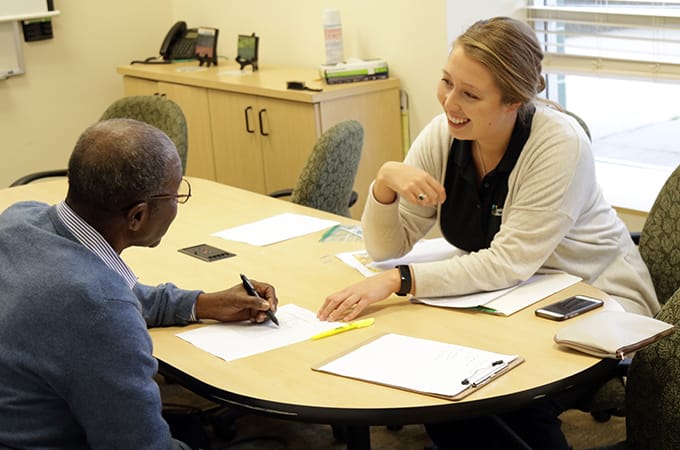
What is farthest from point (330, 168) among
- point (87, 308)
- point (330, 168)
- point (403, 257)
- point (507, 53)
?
point (87, 308)

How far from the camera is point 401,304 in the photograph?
2160 millimetres

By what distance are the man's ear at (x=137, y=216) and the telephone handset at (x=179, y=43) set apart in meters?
3.97

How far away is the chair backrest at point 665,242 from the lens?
8.13ft

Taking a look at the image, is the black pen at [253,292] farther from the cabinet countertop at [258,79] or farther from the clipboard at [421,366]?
the cabinet countertop at [258,79]

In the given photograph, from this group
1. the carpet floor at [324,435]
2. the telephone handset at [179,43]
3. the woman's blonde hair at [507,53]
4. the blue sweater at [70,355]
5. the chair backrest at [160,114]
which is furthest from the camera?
the telephone handset at [179,43]

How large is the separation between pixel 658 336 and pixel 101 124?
44.1 inches

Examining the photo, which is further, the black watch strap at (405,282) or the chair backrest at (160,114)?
the chair backrest at (160,114)

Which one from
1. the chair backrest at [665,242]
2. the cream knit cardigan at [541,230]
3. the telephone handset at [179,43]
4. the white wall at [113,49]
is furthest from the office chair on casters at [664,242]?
the telephone handset at [179,43]

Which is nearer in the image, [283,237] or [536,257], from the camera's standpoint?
[536,257]

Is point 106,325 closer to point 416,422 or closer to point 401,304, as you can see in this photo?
point 416,422

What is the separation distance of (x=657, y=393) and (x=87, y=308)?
1.11 metres

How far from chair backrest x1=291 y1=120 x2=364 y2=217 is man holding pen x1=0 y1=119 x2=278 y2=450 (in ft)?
5.42

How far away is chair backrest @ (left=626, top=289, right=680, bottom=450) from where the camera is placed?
5.91ft

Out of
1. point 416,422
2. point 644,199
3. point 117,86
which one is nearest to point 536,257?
point 416,422
